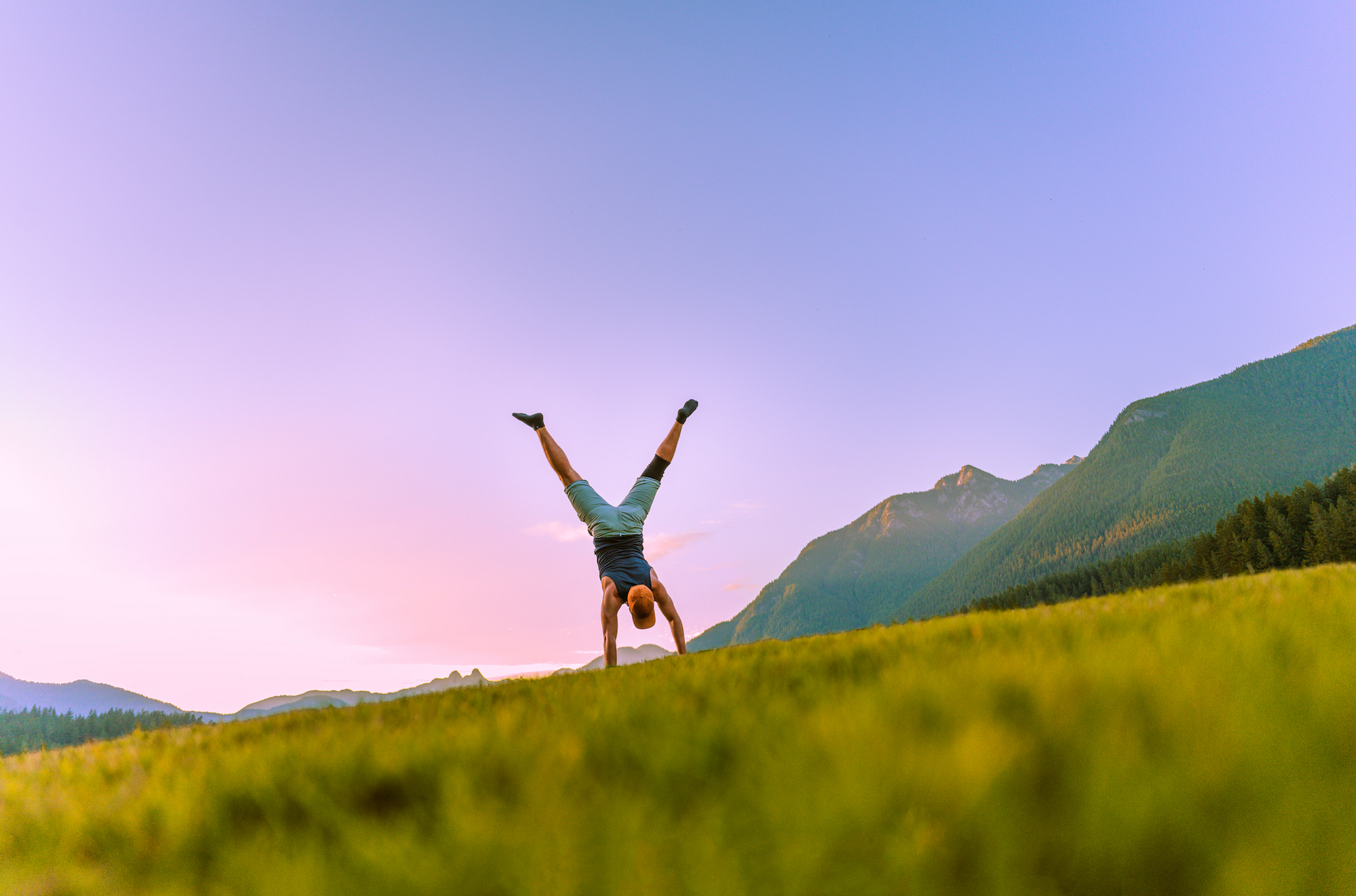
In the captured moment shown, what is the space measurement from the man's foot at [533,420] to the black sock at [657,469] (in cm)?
258

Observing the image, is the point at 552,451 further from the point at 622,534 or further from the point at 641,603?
the point at 641,603

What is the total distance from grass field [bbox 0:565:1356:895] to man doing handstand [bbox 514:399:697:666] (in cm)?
787

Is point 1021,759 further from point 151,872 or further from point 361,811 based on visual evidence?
point 151,872

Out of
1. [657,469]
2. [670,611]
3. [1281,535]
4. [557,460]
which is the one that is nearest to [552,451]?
[557,460]

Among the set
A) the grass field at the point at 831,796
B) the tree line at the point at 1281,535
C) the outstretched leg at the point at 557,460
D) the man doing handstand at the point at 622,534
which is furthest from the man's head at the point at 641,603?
the tree line at the point at 1281,535

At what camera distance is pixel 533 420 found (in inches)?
512

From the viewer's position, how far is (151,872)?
136 centimetres

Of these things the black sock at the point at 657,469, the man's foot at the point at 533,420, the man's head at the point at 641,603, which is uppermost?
the man's foot at the point at 533,420

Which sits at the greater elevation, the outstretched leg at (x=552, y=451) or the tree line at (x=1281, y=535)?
the outstretched leg at (x=552, y=451)

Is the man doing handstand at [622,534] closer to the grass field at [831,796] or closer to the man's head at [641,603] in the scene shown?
the man's head at [641,603]

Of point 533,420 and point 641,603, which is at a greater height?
point 533,420

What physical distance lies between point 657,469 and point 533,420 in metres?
3.01

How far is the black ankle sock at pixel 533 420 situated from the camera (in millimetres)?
12914

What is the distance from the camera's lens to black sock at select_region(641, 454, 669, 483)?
1363 cm
